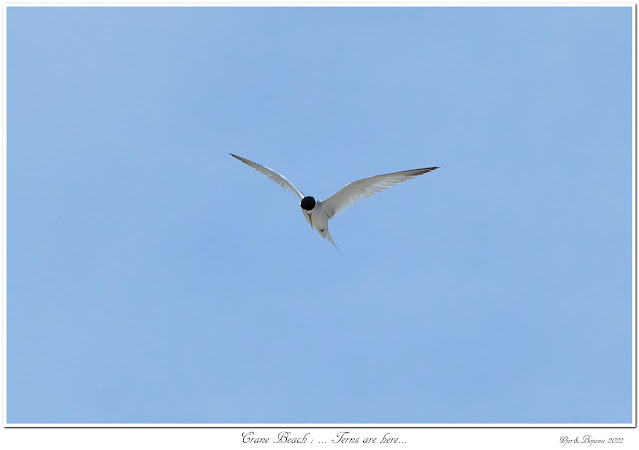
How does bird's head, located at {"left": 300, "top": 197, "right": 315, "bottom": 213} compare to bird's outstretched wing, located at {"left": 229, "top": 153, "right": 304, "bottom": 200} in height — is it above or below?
below

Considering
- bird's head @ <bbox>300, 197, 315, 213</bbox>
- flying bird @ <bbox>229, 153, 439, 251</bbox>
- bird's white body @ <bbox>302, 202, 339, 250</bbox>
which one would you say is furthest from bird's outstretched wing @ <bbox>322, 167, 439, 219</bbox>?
Answer: bird's head @ <bbox>300, 197, 315, 213</bbox>

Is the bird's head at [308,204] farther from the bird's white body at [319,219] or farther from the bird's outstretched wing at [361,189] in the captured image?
the bird's outstretched wing at [361,189]

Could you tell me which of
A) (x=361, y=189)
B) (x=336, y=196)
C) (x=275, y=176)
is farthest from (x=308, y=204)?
(x=275, y=176)

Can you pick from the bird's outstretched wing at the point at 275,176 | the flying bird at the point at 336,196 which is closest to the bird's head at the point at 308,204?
the flying bird at the point at 336,196

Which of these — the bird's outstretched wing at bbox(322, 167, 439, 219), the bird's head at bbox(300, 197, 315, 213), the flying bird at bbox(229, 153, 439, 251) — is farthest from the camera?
the bird's head at bbox(300, 197, 315, 213)

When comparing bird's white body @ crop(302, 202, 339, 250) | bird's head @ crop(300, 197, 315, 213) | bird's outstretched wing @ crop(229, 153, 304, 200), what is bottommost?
bird's white body @ crop(302, 202, 339, 250)

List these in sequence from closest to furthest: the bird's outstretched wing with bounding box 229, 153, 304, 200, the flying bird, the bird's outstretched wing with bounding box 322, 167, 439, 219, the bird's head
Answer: the bird's outstretched wing with bounding box 322, 167, 439, 219, the flying bird, the bird's head, the bird's outstretched wing with bounding box 229, 153, 304, 200

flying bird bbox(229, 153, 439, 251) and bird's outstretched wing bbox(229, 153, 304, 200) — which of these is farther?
bird's outstretched wing bbox(229, 153, 304, 200)

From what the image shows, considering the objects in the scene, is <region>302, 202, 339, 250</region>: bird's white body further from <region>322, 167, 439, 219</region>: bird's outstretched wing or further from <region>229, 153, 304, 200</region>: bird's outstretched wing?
<region>229, 153, 304, 200</region>: bird's outstretched wing
